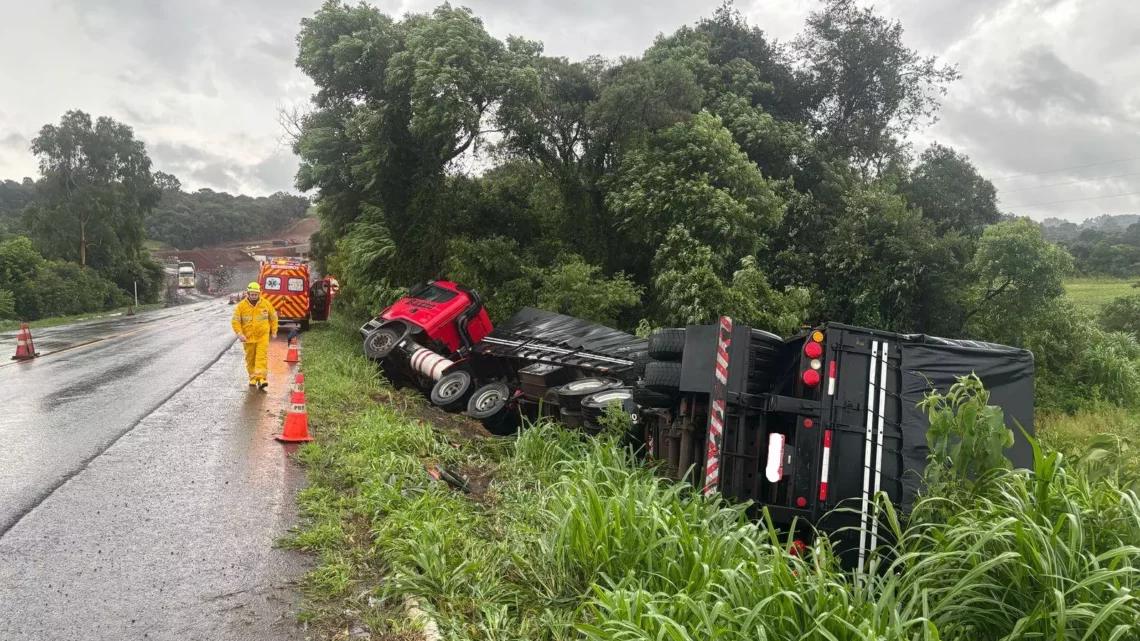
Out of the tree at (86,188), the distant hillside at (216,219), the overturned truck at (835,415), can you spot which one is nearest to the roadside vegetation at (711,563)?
the overturned truck at (835,415)

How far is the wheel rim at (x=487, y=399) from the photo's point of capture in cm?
1030

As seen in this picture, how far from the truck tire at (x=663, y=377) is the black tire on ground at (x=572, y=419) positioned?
6.57 ft

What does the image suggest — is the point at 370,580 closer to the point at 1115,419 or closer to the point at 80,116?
the point at 1115,419

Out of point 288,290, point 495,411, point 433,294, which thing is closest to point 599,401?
point 495,411

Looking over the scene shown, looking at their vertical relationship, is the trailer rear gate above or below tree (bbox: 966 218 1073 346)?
below

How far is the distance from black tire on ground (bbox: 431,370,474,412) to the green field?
33.3 meters

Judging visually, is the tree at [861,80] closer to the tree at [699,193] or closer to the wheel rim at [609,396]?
the tree at [699,193]

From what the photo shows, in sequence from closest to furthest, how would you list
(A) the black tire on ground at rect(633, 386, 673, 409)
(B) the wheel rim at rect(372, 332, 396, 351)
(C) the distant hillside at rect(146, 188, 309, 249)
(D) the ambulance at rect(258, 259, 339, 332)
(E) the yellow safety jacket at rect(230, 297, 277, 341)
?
(A) the black tire on ground at rect(633, 386, 673, 409) → (E) the yellow safety jacket at rect(230, 297, 277, 341) → (B) the wheel rim at rect(372, 332, 396, 351) → (D) the ambulance at rect(258, 259, 339, 332) → (C) the distant hillside at rect(146, 188, 309, 249)

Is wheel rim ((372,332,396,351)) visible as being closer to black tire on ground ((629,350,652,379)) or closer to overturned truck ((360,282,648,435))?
overturned truck ((360,282,648,435))

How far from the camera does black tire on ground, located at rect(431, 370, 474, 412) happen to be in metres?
10.9

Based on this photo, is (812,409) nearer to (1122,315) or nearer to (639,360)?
(639,360)

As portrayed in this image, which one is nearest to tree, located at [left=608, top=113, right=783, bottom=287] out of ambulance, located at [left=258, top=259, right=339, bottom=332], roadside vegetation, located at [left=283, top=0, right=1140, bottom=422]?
roadside vegetation, located at [left=283, top=0, right=1140, bottom=422]

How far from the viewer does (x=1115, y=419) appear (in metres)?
17.7

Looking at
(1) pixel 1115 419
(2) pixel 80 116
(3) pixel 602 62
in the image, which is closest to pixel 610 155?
(3) pixel 602 62
